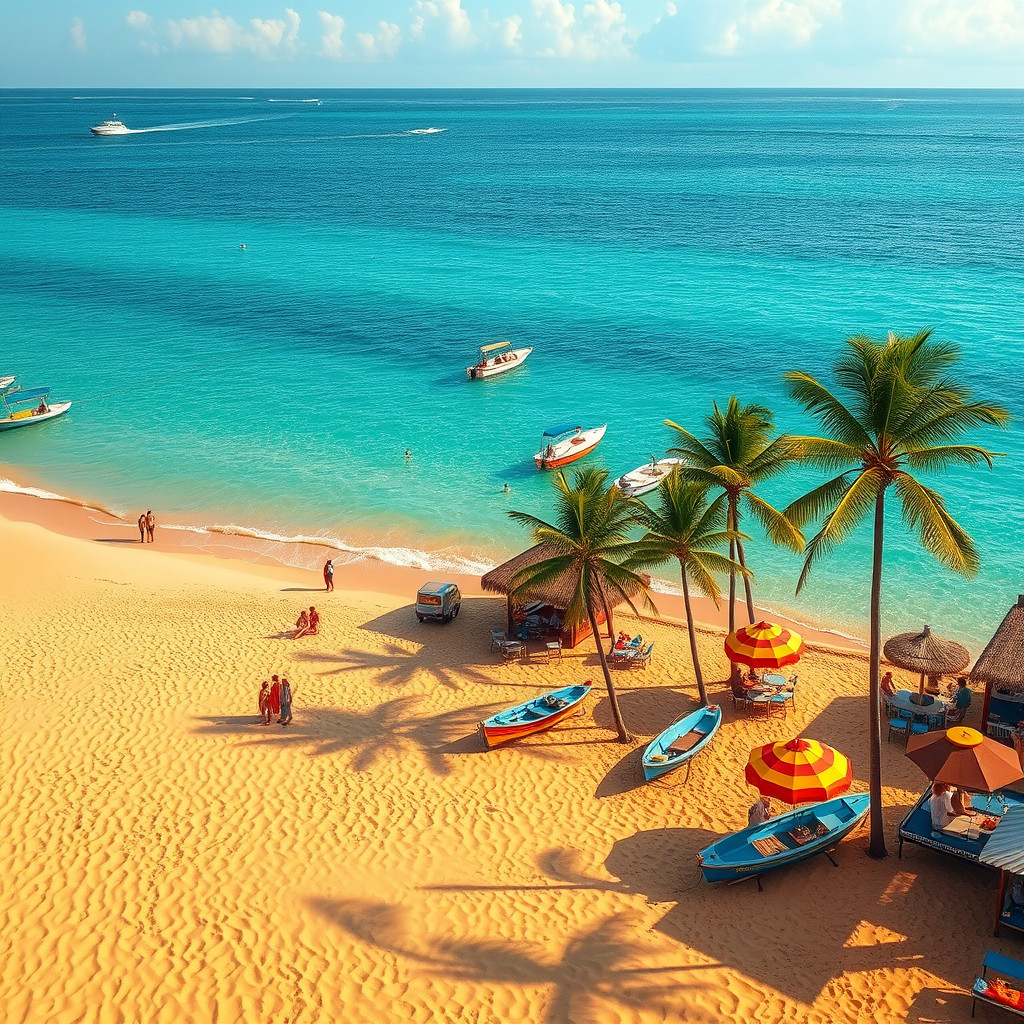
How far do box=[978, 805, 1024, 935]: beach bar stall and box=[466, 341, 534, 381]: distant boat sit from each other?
124 ft

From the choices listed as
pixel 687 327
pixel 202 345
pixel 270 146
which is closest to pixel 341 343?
pixel 202 345

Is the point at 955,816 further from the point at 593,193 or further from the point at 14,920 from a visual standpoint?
the point at 593,193

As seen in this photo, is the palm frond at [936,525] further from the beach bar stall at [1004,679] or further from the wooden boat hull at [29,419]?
the wooden boat hull at [29,419]

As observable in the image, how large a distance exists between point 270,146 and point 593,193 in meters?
84.3

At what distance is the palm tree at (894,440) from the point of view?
46.8ft

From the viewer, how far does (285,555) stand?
3181cm

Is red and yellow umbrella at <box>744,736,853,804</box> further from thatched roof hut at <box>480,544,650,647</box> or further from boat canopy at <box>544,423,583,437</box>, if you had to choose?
boat canopy at <box>544,423,583,437</box>

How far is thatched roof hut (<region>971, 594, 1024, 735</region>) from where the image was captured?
18.0 meters

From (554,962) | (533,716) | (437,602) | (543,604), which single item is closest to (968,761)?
(554,962)

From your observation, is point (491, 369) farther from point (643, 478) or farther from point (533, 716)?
point (533, 716)

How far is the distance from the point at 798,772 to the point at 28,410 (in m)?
41.4

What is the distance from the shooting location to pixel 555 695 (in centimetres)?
1997

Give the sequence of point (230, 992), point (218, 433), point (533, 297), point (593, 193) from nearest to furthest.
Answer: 1. point (230, 992)
2. point (218, 433)
3. point (533, 297)
4. point (593, 193)

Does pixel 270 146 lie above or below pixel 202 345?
above
